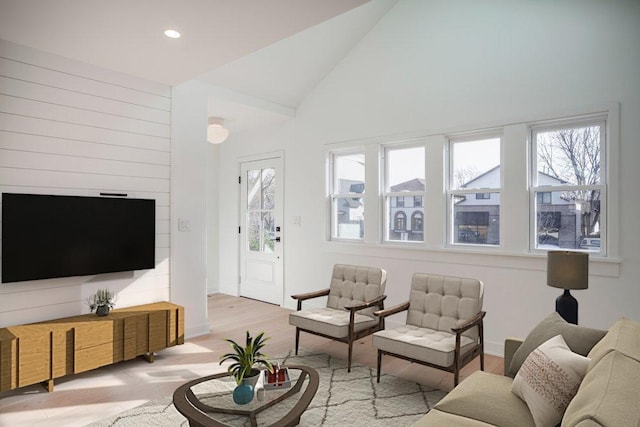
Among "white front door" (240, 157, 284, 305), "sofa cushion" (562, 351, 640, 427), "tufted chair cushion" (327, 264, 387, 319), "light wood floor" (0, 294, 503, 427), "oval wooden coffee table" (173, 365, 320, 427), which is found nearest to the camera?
"sofa cushion" (562, 351, 640, 427)

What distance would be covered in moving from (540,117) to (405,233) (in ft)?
6.01

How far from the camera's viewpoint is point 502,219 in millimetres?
3943

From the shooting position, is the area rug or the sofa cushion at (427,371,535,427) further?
the area rug

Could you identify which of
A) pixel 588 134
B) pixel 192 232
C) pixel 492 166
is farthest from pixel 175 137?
pixel 588 134

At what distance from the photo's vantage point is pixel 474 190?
4.14m

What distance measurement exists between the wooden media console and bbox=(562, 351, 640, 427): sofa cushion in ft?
10.8

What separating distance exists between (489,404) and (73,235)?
3392 mm

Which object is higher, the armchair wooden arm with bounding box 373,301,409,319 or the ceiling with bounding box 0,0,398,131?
the ceiling with bounding box 0,0,398,131

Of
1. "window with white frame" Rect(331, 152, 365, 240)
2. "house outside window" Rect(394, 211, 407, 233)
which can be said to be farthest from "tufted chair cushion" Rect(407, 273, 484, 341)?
"window with white frame" Rect(331, 152, 365, 240)

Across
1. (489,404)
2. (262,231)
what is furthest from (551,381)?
(262,231)

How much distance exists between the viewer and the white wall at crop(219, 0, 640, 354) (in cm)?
333

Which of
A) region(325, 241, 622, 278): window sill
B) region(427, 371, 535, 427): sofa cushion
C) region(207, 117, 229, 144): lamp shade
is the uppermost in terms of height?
region(207, 117, 229, 144): lamp shade

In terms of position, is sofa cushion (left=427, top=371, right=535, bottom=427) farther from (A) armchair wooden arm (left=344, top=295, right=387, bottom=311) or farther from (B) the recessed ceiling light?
(B) the recessed ceiling light

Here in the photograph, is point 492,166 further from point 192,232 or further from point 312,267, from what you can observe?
point 192,232
